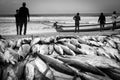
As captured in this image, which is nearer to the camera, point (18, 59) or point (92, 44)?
point (18, 59)

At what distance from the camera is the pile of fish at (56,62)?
346cm

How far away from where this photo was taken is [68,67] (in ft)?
11.8

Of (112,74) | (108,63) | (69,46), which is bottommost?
(112,74)

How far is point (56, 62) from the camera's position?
371 cm

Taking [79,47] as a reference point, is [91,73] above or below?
below

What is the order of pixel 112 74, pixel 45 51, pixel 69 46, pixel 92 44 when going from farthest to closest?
1. pixel 92 44
2. pixel 69 46
3. pixel 45 51
4. pixel 112 74

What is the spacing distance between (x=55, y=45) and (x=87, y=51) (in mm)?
1109

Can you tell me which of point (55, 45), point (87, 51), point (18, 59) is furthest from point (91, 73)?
point (18, 59)

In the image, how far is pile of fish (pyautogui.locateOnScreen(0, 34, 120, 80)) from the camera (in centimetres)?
346

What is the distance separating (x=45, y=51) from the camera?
4406 millimetres

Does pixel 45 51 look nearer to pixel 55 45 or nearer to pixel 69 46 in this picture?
pixel 55 45

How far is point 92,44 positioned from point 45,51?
1.80 meters

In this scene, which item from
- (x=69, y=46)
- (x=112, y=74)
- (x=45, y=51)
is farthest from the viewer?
(x=69, y=46)

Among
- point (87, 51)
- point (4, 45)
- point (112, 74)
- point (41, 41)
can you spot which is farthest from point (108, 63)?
point (4, 45)
